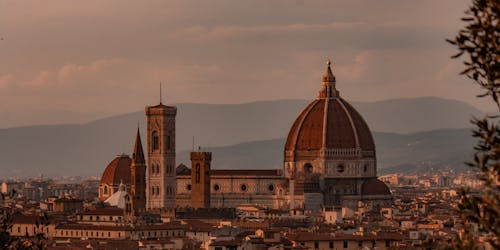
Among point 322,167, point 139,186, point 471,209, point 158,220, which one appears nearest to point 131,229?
point 158,220

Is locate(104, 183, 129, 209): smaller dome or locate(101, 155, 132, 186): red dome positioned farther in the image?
locate(101, 155, 132, 186): red dome

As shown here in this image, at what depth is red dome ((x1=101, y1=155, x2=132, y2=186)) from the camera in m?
152

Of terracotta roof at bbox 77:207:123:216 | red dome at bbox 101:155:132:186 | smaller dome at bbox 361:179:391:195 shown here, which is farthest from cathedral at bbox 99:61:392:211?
terracotta roof at bbox 77:207:123:216

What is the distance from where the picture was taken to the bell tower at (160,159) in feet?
456

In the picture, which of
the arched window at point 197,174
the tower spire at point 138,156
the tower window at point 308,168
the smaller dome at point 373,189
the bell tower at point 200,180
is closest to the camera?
the bell tower at point 200,180

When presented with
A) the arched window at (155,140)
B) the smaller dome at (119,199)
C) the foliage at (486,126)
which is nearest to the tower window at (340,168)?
the arched window at (155,140)

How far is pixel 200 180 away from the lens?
13688 centimetres

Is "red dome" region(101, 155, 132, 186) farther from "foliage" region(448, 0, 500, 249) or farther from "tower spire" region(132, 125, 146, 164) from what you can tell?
"foliage" region(448, 0, 500, 249)

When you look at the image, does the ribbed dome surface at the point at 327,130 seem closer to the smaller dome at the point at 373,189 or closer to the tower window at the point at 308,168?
the tower window at the point at 308,168

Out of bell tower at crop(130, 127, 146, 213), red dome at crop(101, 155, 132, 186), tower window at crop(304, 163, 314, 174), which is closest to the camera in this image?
bell tower at crop(130, 127, 146, 213)

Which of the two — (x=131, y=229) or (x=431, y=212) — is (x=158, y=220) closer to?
(x=131, y=229)

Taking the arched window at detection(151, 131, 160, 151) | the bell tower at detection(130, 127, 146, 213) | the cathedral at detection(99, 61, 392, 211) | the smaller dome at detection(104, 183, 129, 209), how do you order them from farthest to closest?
the arched window at detection(151, 131, 160, 151), the cathedral at detection(99, 61, 392, 211), the smaller dome at detection(104, 183, 129, 209), the bell tower at detection(130, 127, 146, 213)

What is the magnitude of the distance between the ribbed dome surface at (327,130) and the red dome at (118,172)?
48.0ft

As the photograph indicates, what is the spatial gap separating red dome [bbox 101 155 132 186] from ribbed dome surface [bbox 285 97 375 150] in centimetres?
1463
